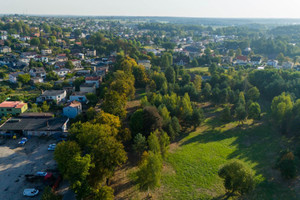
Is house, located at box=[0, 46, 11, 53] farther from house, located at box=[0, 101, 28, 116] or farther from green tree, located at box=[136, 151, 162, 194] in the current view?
A: green tree, located at box=[136, 151, 162, 194]

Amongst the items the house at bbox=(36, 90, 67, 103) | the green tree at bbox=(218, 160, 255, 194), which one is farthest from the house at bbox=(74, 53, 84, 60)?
the green tree at bbox=(218, 160, 255, 194)

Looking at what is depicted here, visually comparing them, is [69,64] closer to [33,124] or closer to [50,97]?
[50,97]

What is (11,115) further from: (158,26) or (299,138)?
(158,26)

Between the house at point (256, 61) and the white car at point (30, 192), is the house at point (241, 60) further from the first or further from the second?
the white car at point (30, 192)

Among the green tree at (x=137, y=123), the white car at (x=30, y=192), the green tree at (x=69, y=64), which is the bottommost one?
the white car at (x=30, y=192)

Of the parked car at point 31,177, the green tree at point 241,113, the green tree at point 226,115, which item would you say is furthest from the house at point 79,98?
the green tree at point 241,113
